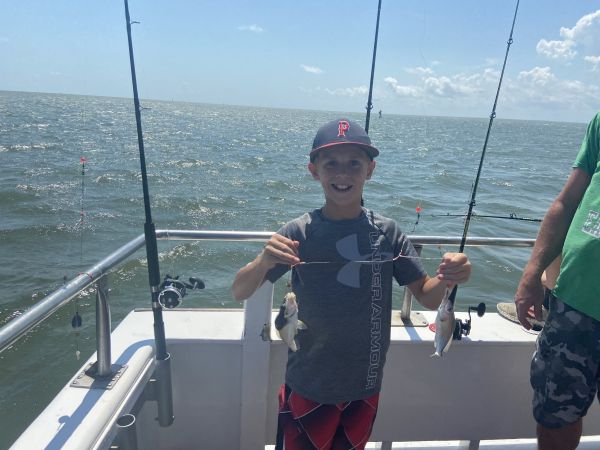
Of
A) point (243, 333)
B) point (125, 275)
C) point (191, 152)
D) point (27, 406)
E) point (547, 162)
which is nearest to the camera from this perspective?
point (243, 333)

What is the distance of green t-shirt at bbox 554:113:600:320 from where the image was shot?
1.88 meters

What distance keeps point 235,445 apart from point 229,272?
744 centimetres

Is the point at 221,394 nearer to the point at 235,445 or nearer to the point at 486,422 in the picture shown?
the point at 235,445

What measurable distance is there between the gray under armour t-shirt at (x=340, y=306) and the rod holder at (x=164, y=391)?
2.19 feet

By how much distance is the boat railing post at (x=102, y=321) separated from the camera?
6.51 ft

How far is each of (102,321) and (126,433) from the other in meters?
0.47

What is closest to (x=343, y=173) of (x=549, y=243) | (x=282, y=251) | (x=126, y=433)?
(x=282, y=251)

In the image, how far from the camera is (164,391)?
2.29 meters

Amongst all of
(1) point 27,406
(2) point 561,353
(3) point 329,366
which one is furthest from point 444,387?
(1) point 27,406

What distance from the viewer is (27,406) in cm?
573

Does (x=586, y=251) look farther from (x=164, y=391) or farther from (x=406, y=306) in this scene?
(x=164, y=391)

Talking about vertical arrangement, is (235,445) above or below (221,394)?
below

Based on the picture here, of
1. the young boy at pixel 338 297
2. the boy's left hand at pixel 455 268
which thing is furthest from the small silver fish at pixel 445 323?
the boy's left hand at pixel 455 268

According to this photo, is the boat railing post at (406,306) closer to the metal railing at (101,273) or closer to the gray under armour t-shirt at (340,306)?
the metal railing at (101,273)
